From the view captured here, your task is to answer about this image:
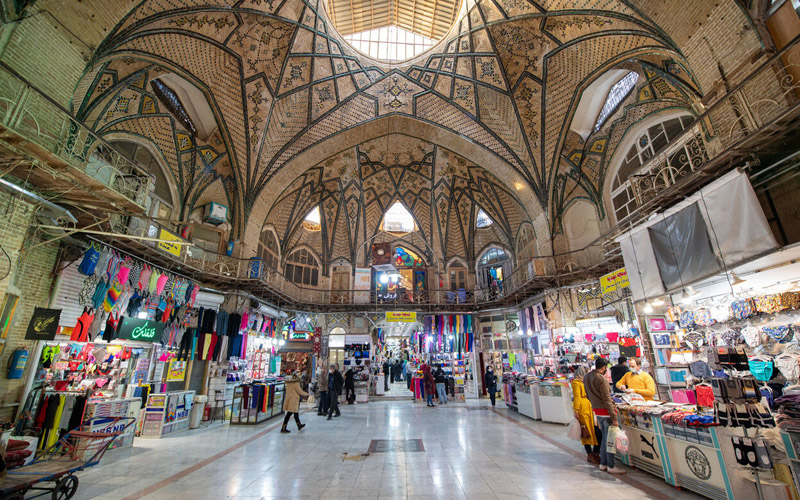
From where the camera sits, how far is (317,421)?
1047 cm

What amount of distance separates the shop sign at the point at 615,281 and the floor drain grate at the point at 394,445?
21.9 ft

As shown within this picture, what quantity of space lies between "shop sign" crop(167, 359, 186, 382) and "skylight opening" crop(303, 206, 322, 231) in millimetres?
9379

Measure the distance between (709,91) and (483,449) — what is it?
789cm

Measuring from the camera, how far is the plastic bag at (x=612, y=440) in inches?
202

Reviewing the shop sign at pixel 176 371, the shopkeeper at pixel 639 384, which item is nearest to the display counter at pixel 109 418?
the shop sign at pixel 176 371

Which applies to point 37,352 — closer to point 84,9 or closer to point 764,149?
point 84,9

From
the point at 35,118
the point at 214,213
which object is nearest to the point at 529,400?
the point at 214,213

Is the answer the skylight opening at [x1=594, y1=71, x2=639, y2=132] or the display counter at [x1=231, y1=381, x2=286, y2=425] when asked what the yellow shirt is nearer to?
the skylight opening at [x1=594, y1=71, x2=639, y2=132]

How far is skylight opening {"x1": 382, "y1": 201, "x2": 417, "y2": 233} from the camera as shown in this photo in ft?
66.8

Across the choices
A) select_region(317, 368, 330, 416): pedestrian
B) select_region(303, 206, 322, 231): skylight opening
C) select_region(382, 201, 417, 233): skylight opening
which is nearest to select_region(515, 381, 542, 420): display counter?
select_region(317, 368, 330, 416): pedestrian

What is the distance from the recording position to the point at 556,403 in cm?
944

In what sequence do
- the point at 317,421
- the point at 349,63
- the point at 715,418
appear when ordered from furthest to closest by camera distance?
1. the point at 349,63
2. the point at 317,421
3. the point at 715,418

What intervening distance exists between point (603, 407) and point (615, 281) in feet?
18.2

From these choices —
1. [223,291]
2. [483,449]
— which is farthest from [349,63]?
[483,449]
